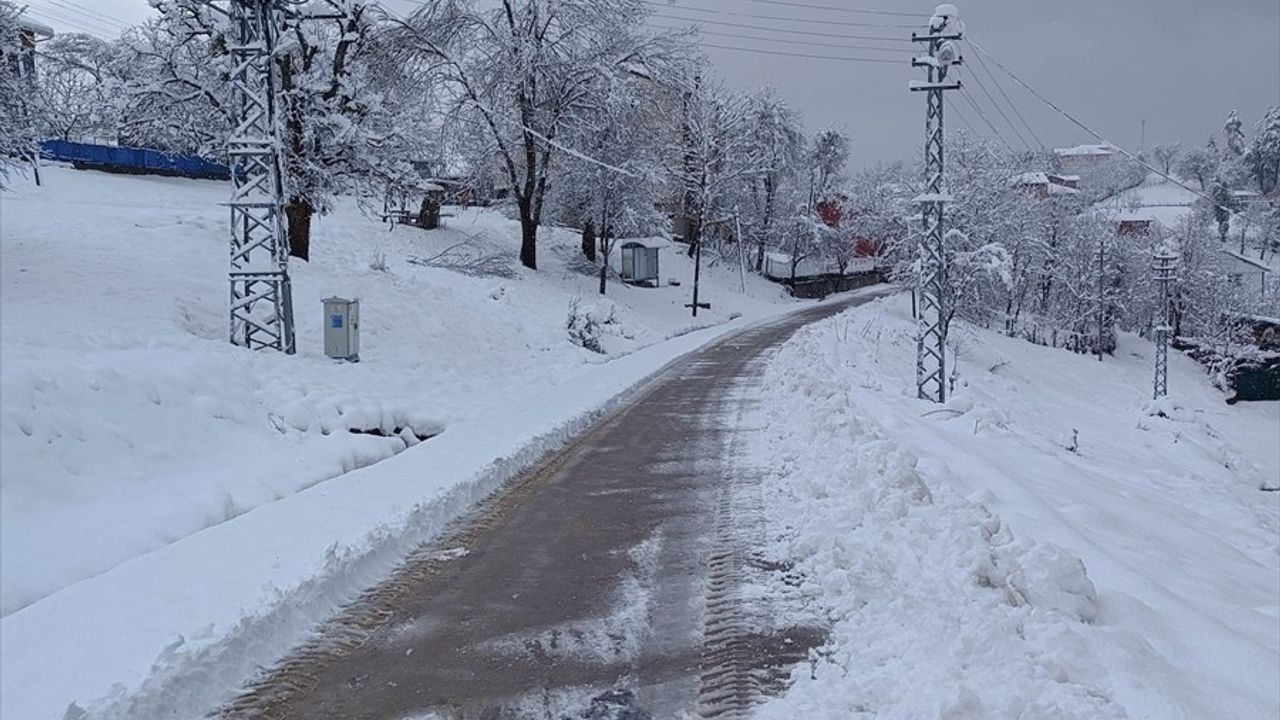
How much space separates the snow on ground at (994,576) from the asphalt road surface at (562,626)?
18.5 inches

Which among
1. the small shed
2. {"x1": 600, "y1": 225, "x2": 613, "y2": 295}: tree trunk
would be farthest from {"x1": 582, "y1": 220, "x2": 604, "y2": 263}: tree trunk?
{"x1": 600, "y1": 225, "x2": 613, "y2": 295}: tree trunk

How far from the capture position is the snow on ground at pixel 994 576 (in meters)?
4.22

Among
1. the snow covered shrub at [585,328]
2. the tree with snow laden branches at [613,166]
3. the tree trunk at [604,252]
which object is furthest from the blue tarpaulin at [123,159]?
the snow covered shrub at [585,328]

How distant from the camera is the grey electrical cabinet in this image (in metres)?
16.0

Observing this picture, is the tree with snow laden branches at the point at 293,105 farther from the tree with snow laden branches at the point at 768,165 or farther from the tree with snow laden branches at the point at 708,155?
the tree with snow laden branches at the point at 768,165

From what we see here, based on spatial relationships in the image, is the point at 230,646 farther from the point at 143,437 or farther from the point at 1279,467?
the point at 1279,467

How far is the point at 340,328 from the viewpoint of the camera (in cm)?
1608

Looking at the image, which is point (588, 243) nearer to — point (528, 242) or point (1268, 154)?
point (528, 242)

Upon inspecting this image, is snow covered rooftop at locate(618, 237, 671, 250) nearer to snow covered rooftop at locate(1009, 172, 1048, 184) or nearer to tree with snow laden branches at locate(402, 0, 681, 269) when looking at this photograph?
tree with snow laden branches at locate(402, 0, 681, 269)

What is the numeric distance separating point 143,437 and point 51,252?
10152 millimetres

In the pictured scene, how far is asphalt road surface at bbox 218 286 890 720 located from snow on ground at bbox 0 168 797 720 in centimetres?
45

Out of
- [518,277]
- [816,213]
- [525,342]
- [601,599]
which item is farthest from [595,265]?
[601,599]

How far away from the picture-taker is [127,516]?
876cm

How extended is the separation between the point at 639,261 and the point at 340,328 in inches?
1195
